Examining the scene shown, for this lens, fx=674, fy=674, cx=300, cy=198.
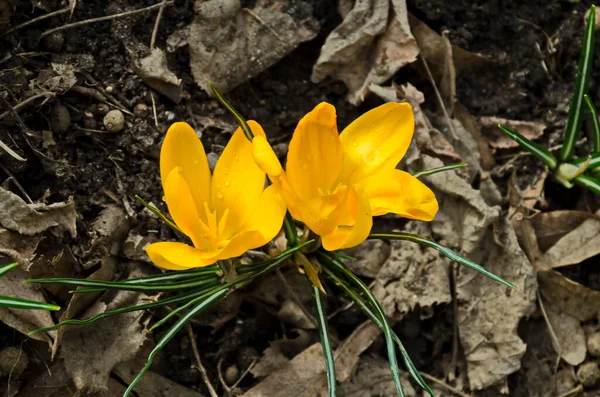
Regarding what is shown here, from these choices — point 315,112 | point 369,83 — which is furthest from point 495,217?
point 315,112

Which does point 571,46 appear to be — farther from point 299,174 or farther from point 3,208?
point 3,208

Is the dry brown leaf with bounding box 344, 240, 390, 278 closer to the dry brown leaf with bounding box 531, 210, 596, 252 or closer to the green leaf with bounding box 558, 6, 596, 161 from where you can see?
A: the dry brown leaf with bounding box 531, 210, 596, 252

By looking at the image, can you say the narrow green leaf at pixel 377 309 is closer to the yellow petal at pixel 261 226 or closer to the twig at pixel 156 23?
the yellow petal at pixel 261 226

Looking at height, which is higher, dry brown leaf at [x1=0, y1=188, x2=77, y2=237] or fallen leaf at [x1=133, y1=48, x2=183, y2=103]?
fallen leaf at [x1=133, y1=48, x2=183, y2=103]

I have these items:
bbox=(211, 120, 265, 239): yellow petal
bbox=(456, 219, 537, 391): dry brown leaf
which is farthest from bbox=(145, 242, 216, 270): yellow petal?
bbox=(456, 219, 537, 391): dry brown leaf

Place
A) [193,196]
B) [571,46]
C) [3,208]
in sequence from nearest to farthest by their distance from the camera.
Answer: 1. [193,196]
2. [3,208]
3. [571,46]
